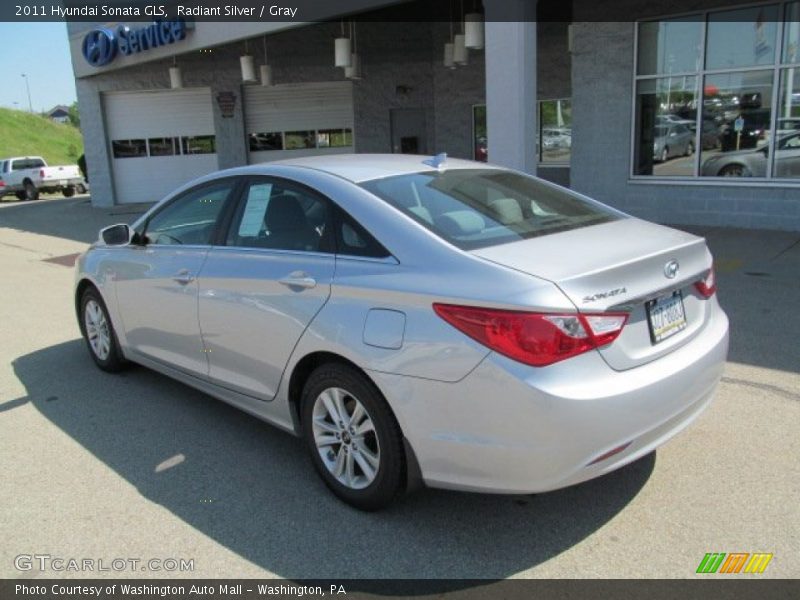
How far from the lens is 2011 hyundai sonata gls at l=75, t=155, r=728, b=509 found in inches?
107

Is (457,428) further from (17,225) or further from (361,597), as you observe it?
(17,225)

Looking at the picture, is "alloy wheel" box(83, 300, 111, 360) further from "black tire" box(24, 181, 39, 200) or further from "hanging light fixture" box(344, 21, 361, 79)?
"black tire" box(24, 181, 39, 200)

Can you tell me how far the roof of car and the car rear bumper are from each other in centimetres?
125

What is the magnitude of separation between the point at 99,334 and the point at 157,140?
18.0 meters

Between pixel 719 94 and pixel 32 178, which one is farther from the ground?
pixel 719 94

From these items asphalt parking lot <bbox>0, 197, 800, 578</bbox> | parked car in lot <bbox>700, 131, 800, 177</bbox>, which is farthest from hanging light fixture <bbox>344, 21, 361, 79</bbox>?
asphalt parking lot <bbox>0, 197, 800, 578</bbox>

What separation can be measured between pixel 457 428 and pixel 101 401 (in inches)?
126

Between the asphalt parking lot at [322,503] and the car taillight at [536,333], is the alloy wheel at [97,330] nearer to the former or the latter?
Answer: the asphalt parking lot at [322,503]

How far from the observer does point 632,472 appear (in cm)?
362

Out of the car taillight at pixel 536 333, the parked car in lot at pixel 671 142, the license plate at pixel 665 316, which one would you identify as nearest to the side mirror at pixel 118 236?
the car taillight at pixel 536 333

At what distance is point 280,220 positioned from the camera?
3.86 metres

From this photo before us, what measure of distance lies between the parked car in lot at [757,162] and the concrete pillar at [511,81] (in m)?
3.49

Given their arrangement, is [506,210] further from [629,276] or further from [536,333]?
[536,333]
